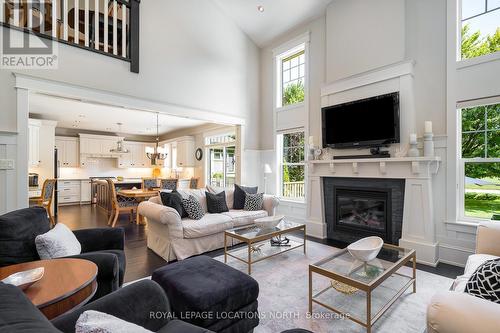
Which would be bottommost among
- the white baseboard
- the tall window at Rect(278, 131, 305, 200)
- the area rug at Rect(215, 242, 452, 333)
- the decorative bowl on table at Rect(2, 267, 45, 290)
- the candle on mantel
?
the area rug at Rect(215, 242, 452, 333)

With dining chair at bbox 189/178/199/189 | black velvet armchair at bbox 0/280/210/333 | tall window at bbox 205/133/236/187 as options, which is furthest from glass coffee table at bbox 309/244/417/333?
dining chair at bbox 189/178/199/189

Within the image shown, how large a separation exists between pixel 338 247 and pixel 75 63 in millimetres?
4835

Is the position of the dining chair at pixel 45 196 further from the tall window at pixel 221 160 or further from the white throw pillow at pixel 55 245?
the tall window at pixel 221 160

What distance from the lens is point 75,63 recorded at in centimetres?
340

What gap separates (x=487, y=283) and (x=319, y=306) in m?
1.25

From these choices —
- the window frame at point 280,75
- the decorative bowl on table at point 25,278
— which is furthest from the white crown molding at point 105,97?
the decorative bowl on table at point 25,278

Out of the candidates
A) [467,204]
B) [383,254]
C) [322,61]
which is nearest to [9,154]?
[383,254]

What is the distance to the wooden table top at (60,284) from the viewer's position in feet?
3.87

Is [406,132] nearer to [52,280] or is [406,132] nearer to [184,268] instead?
[184,268]

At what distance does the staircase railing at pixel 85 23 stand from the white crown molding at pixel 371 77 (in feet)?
11.2

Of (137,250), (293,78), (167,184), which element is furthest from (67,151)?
(293,78)

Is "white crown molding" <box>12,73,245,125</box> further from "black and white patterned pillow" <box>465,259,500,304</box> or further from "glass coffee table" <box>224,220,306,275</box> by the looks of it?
"black and white patterned pillow" <box>465,259,500,304</box>

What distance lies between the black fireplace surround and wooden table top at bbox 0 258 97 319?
144 inches

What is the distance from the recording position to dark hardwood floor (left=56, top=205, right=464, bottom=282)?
2.86 m
